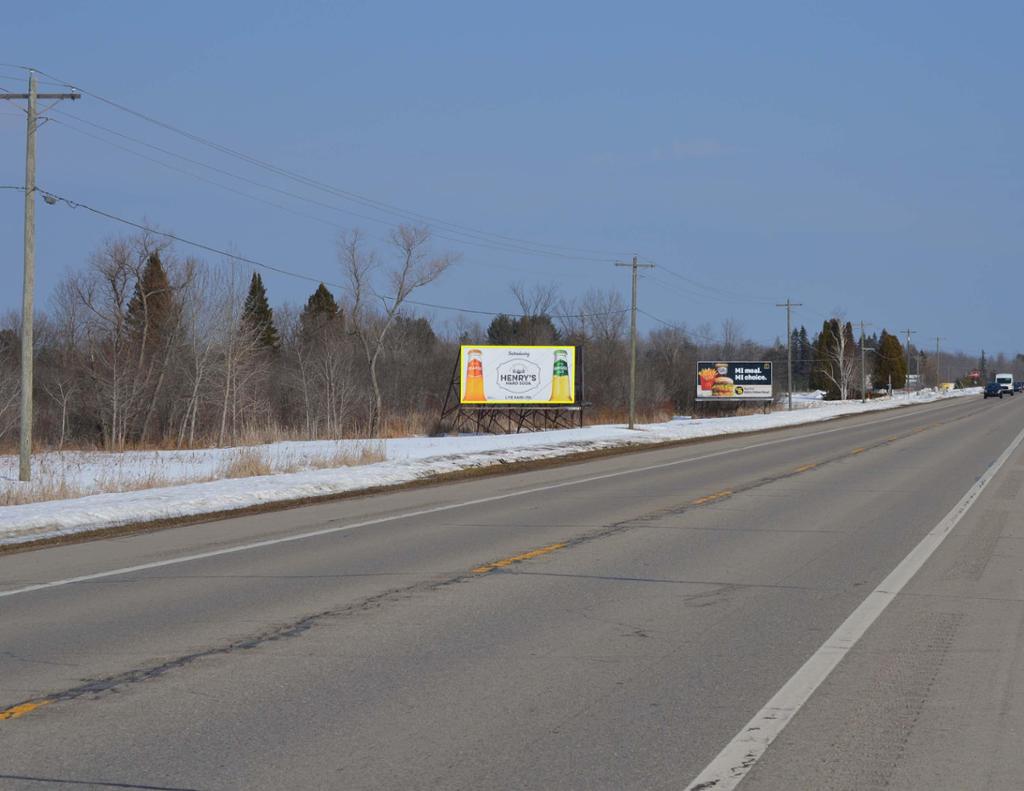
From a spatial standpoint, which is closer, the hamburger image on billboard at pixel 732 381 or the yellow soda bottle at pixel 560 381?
the yellow soda bottle at pixel 560 381

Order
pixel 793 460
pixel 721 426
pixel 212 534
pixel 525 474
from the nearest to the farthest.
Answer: pixel 212 534
pixel 525 474
pixel 793 460
pixel 721 426

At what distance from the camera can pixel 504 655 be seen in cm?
801

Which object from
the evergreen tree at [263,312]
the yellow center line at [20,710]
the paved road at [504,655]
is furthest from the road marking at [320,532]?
the evergreen tree at [263,312]

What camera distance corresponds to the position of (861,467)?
2697cm

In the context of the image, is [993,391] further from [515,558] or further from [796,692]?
[796,692]

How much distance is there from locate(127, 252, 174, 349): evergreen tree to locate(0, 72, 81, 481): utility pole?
38128 mm

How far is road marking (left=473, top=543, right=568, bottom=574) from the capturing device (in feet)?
39.2

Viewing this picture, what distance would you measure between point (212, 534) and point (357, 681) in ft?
28.8

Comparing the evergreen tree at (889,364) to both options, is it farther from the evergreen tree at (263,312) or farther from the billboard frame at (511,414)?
the billboard frame at (511,414)

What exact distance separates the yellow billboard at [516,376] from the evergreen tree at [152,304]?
1884cm

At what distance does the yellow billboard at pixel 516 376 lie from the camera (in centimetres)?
5203

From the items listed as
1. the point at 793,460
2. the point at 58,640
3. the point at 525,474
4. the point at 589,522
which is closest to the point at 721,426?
the point at 793,460

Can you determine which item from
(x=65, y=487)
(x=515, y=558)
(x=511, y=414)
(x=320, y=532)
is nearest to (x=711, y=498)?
(x=320, y=532)

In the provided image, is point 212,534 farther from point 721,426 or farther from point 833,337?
point 833,337
